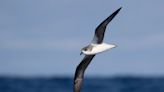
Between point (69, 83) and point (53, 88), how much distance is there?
5378mm

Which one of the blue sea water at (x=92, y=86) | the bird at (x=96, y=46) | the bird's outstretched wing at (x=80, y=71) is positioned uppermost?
the bird at (x=96, y=46)

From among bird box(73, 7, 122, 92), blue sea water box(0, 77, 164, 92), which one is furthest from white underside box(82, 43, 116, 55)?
blue sea water box(0, 77, 164, 92)

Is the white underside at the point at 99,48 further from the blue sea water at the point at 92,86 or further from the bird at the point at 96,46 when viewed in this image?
the blue sea water at the point at 92,86

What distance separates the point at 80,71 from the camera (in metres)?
28.1

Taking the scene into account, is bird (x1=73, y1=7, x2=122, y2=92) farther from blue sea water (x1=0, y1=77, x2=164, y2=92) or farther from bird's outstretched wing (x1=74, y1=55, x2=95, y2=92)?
blue sea water (x1=0, y1=77, x2=164, y2=92)

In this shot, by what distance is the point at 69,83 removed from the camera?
276 ft

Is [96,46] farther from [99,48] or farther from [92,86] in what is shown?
[92,86]

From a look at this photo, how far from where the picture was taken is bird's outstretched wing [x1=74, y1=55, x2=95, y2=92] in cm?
2775

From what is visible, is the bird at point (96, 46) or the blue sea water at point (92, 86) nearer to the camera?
the bird at point (96, 46)

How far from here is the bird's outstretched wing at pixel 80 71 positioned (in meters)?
27.8

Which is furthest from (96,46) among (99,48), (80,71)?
(80,71)

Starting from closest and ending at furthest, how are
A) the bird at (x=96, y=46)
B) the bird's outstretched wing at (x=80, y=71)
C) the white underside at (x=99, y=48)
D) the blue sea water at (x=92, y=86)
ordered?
the white underside at (x=99, y=48)
the bird at (x=96, y=46)
the bird's outstretched wing at (x=80, y=71)
the blue sea water at (x=92, y=86)

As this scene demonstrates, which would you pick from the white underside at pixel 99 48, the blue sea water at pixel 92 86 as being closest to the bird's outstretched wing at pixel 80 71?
the white underside at pixel 99 48

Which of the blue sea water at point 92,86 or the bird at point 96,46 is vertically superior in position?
the bird at point 96,46
